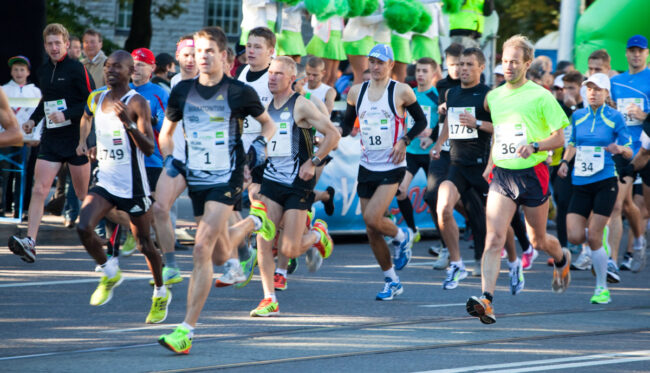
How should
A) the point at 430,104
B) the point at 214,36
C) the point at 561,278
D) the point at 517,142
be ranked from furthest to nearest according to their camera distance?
1. the point at 430,104
2. the point at 561,278
3. the point at 517,142
4. the point at 214,36

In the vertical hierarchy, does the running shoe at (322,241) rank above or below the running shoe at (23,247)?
above

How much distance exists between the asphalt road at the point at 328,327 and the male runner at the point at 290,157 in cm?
66

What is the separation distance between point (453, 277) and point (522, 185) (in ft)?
7.16

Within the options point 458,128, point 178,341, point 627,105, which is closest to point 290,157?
point 458,128

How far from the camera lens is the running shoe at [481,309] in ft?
27.1

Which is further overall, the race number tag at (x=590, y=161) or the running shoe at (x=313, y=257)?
the race number tag at (x=590, y=161)

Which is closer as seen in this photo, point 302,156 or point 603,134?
point 302,156

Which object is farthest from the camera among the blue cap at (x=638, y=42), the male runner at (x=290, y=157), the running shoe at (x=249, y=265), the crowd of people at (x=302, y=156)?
the blue cap at (x=638, y=42)

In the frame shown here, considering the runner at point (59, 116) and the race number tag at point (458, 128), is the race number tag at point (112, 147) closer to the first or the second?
the runner at point (59, 116)

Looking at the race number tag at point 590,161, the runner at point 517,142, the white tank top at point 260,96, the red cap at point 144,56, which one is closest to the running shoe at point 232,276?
the white tank top at point 260,96

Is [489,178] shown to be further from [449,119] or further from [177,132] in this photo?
[177,132]

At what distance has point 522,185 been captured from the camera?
29.2 feet

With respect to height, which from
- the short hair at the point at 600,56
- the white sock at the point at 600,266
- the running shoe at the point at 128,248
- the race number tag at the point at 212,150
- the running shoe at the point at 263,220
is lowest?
the running shoe at the point at 128,248

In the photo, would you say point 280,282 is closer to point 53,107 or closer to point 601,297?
point 601,297
